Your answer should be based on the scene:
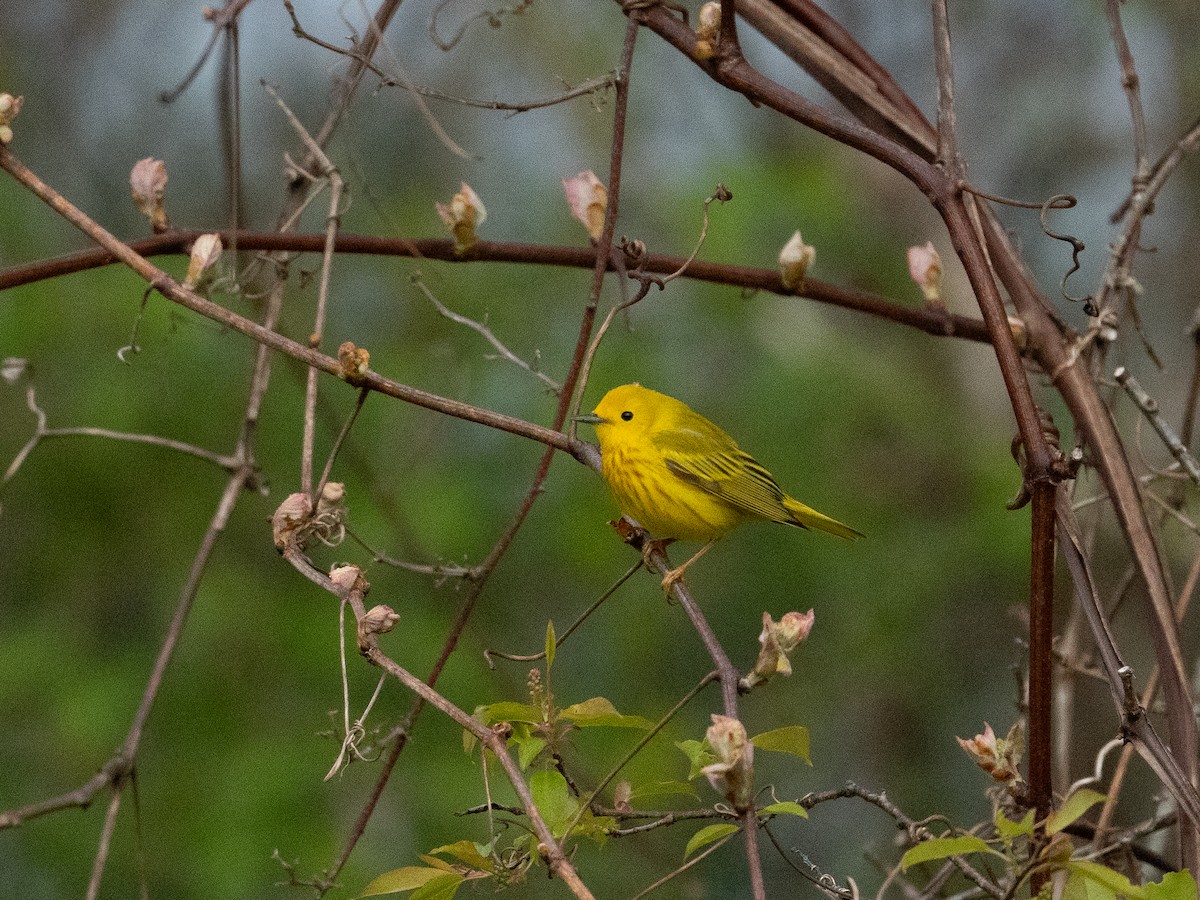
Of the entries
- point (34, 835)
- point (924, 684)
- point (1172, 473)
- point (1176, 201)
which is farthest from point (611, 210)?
point (1176, 201)

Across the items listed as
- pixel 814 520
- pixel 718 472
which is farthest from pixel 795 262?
pixel 814 520

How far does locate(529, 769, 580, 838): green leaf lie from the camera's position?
1344mm

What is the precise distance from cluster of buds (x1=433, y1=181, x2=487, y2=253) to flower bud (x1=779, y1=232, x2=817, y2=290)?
0.50 m

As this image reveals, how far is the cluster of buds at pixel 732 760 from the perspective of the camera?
1.15 meters

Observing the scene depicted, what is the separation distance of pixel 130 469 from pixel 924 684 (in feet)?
10.6

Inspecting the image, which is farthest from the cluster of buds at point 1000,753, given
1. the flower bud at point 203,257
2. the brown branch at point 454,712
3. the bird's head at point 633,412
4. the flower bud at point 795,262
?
the bird's head at point 633,412

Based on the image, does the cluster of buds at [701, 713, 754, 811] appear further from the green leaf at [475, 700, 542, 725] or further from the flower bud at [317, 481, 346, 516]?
the flower bud at [317, 481, 346, 516]

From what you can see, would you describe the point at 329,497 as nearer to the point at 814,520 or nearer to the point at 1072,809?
the point at 1072,809

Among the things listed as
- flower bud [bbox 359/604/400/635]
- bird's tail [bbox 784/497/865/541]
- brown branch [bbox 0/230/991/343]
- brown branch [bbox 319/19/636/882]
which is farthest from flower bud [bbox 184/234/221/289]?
bird's tail [bbox 784/497/865/541]

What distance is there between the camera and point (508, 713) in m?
1.36

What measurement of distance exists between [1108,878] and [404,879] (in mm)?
672

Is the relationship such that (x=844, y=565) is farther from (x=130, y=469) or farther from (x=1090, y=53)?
(x=1090, y=53)

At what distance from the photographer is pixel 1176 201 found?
18.0 ft

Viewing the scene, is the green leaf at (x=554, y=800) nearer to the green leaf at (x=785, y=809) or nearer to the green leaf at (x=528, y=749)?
the green leaf at (x=528, y=749)
